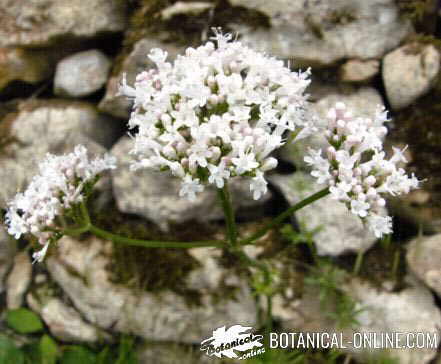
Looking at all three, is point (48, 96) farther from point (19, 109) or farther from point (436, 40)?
point (436, 40)

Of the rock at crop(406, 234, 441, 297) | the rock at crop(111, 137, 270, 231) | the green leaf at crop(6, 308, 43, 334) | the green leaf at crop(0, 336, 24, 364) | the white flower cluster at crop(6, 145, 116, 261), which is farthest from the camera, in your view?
the green leaf at crop(6, 308, 43, 334)

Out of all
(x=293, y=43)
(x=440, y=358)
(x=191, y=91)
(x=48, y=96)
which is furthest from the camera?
(x=48, y=96)

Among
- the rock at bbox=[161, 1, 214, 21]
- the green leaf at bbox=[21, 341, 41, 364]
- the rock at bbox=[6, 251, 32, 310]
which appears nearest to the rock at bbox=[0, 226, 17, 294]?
the rock at bbox=[6, 251, 32, 310]

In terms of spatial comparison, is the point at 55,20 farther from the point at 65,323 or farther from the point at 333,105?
the point at 65,323

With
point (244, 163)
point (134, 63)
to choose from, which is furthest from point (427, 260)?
point (134, 63)

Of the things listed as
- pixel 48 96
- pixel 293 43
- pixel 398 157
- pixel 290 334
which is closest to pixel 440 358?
pixel 290 334

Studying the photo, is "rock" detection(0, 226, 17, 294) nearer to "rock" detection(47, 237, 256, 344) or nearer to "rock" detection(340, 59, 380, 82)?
"rock" detection(47, 237, 256, 344)
